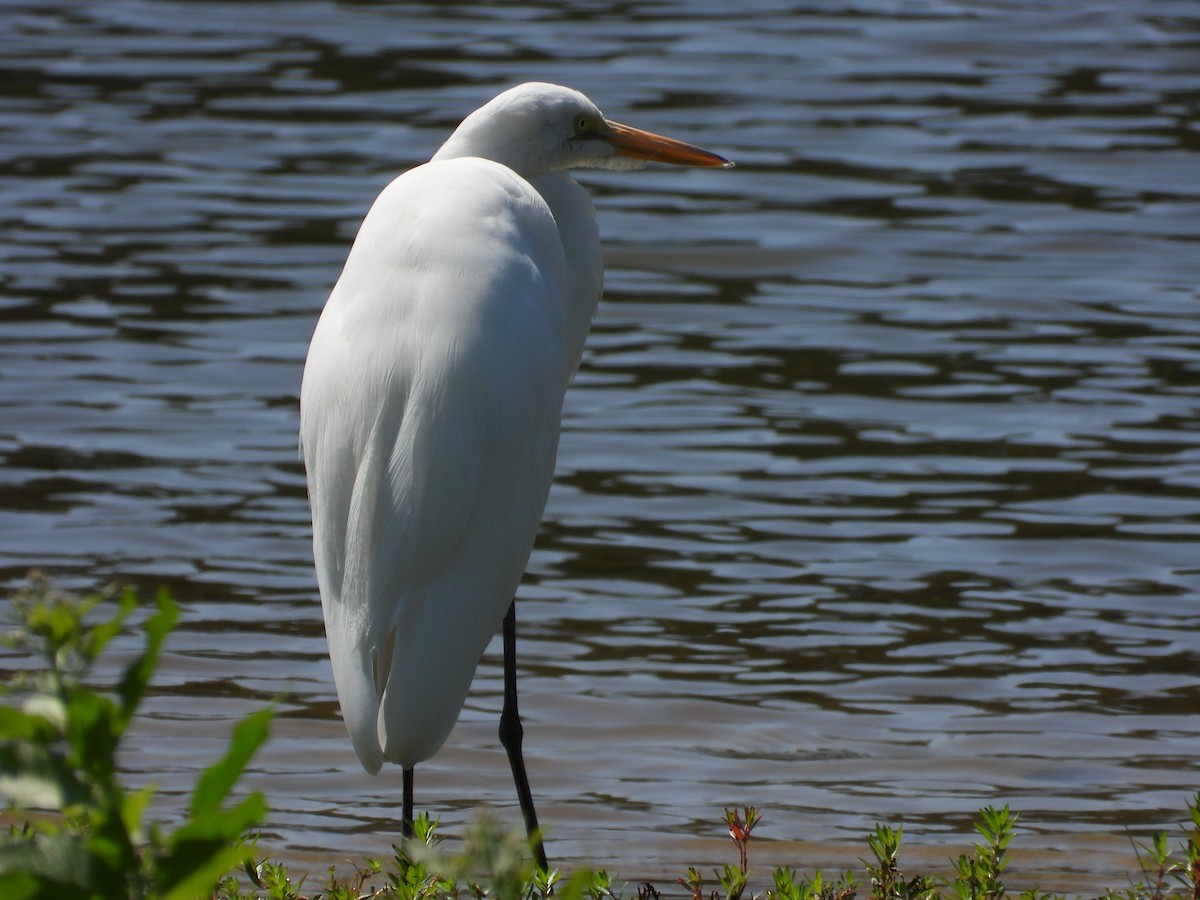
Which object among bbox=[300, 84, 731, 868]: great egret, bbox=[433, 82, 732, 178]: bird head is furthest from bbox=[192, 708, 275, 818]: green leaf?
bbox=[433, 82, 732, 178]: bird head

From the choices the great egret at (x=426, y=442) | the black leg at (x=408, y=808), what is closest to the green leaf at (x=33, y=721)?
the great egret at (x=426, y=442)

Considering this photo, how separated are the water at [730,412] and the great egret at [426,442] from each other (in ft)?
4.22

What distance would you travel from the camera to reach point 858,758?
483 cm

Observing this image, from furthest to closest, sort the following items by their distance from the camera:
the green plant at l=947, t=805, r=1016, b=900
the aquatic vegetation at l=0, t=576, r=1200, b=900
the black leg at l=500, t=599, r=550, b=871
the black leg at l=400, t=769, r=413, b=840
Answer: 1. the black leg at l=500, t=599, r=550, b=871
2. the black leg at l=400, t=769, r=413, b=840
3. the green plant at l=947, t=805, r=1016, b=900
4. the aquatic vegetation at l=0, t=576, r=1200, b=900

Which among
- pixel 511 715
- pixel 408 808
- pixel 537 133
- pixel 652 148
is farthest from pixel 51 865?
pixel 652 148

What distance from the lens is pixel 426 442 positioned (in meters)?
2.91

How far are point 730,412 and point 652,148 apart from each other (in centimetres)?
324

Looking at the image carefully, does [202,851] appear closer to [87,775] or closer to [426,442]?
[87,775]

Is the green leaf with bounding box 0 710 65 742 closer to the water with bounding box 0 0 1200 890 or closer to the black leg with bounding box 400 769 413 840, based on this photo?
the black leg with bounding box 400 769 413 840

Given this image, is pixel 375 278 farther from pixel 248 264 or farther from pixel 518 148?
pixel 248 264

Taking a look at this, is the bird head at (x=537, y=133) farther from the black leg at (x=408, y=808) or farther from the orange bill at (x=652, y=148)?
the black leg at (x=408, y=808)

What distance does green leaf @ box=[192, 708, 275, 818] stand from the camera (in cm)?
116

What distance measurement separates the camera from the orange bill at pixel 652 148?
4.12 metres

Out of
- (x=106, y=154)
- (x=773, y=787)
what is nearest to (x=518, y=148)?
(x=773, y=787)
